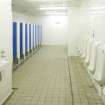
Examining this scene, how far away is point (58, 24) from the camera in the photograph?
16250mm

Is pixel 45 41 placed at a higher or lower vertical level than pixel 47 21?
lower

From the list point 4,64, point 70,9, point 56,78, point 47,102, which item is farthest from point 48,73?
point 70,9

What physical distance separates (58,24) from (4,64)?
1315 centimetres

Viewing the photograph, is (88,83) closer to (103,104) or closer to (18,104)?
(103,104)

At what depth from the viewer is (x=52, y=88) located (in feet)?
15.8

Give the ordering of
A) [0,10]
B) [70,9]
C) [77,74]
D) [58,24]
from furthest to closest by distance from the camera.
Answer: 1. [58,24]
2. [70,9]
3. [77,74]
4. [0,10]

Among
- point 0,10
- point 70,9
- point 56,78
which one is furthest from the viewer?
point 70,9

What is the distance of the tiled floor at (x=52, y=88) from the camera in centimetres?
403

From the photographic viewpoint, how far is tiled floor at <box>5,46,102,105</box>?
4031 millimetres

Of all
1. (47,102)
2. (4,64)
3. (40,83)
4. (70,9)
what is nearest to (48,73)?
(40,83)

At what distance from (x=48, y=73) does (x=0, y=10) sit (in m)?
3.09

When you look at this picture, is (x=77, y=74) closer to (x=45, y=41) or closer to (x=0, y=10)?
(x=0, y=10)

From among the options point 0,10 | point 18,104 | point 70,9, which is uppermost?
point 70,9

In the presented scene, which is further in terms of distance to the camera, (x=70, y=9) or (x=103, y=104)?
(x=70, y=9)
